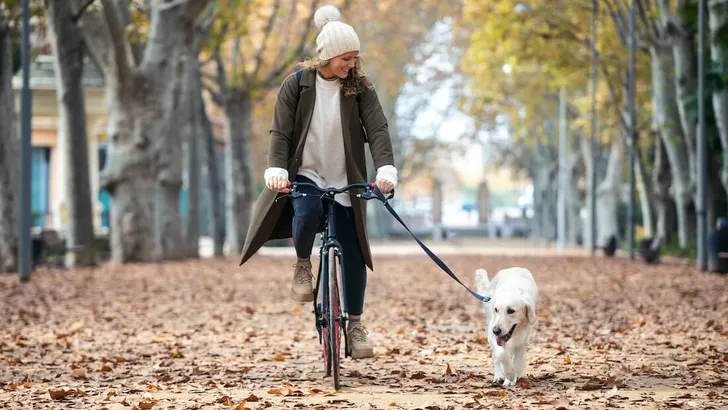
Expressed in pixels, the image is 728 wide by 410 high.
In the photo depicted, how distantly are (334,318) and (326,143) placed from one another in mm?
1018

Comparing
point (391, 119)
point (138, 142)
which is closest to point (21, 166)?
point (138, 142)

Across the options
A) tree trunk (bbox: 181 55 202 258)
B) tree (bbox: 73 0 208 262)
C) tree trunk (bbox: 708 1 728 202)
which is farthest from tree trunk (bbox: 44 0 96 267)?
tree trunk (bbox: 708 1 728 202)

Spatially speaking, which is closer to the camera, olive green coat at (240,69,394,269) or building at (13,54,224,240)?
olive green coat at (240,69,394,269)

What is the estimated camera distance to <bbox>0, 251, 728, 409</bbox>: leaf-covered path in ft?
24.5

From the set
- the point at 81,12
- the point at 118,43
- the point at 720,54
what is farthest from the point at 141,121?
the point at 720,54

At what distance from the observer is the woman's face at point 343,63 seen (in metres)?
7.67

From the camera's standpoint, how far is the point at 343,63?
7.69 m

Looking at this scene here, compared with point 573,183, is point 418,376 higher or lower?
lower

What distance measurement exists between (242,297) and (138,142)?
959 cm

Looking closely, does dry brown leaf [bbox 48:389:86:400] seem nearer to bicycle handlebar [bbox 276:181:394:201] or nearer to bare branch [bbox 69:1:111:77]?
bicycle handlebar [bbox 276:181:394:201]

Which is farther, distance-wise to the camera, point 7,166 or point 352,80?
point 7,166

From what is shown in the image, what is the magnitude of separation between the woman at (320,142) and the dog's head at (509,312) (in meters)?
0.98

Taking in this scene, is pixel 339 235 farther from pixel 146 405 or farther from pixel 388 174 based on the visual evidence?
pixel 146 405

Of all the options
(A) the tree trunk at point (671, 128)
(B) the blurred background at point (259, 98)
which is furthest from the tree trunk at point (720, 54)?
(A) the tree trunk at point (671, 128)
